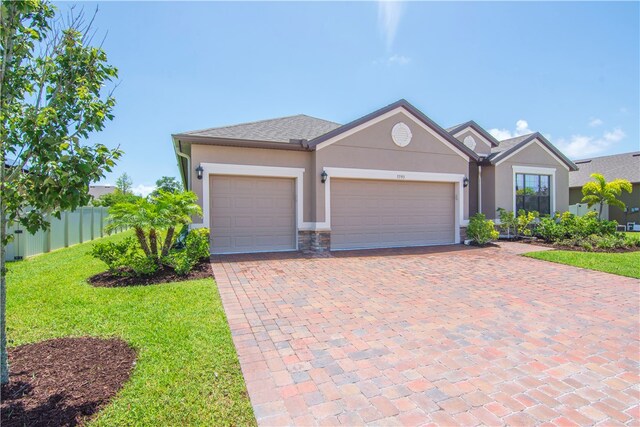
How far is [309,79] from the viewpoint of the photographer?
43.0 ft

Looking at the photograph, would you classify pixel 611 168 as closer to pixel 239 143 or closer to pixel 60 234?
pixel 239 143

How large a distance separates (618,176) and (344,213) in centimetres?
2195

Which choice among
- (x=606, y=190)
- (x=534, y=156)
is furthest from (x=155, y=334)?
(x=606, y=190)

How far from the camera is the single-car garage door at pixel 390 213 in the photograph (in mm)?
11000

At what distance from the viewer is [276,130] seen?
11.3 metres

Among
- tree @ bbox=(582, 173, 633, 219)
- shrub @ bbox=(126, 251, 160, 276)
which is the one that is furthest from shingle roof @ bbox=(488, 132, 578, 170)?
shrub @ bbox=(126, 251, 160, 276)

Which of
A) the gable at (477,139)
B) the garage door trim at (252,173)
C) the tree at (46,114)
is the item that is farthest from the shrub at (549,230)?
the tree at (46,114)

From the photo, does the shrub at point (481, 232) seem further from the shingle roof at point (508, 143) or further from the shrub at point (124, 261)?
the shrub at point (124, 261)

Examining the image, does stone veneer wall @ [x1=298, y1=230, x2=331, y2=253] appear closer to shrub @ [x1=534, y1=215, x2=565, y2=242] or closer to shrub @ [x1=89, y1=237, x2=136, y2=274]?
shrub @ [x1=89, y1=237, x2=136, y2=274]

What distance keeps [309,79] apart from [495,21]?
669 cm

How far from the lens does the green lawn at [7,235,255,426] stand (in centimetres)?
256

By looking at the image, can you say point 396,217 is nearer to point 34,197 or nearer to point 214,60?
point 214,60

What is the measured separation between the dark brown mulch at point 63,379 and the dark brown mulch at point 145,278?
2783 millimetres

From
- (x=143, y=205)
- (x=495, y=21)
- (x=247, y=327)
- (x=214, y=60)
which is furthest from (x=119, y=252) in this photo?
(x=495, y=21)
